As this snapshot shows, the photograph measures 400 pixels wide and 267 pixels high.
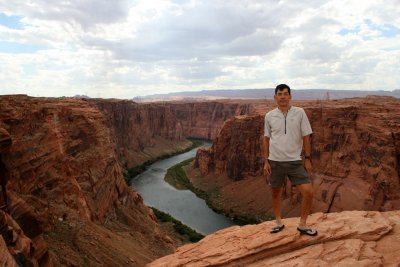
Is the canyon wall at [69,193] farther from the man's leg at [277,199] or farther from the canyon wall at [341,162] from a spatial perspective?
the canyon wall at [341,162]

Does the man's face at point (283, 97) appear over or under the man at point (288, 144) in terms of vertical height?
over

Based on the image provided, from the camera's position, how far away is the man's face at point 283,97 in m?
8.84

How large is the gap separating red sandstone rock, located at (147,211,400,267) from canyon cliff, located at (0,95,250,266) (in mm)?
4971

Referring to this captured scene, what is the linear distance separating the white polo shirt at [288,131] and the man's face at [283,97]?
6.9 inches

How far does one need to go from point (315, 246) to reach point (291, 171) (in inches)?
71.3

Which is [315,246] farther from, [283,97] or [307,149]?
[283,97]

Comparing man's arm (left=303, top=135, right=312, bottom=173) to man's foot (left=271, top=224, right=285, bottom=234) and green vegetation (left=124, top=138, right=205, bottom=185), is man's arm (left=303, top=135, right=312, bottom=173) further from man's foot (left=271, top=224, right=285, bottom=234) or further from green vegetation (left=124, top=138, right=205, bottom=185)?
green vegetation (left=124, top=138, right=205, bottom=185)

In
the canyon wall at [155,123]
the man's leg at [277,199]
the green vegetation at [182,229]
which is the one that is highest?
the man's leg at [277,199]

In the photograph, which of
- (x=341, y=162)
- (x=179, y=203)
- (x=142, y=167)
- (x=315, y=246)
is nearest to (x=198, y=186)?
(x=179, y=203)

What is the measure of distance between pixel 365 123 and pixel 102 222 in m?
34.0

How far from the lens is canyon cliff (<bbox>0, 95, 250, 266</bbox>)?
545 inches

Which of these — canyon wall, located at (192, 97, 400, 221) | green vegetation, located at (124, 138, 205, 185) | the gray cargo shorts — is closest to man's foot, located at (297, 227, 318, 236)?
the gray cargo shorts

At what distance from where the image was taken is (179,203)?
60.7 meters

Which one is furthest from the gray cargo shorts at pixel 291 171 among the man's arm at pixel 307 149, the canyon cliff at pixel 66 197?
the canyon cliff at pixel 66 197
